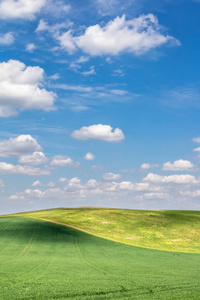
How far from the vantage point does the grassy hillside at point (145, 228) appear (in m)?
52.2

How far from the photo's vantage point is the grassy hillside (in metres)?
52.2

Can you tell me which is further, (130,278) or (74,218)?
(74,218)

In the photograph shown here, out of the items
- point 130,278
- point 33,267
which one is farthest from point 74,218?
point 130,278

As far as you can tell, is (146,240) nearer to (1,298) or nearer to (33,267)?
(33,267)

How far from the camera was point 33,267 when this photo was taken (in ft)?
83.8

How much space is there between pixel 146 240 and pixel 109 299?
40424 mm

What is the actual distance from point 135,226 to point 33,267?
4076cm

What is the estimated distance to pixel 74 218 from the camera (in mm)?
70562

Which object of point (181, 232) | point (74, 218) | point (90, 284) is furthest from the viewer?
point (74, 218)

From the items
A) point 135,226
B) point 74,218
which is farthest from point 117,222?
point 74,218

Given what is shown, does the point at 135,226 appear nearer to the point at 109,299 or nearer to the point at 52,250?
the point at 52,250

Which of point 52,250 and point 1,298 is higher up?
point 1,298

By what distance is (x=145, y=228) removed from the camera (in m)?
62.0

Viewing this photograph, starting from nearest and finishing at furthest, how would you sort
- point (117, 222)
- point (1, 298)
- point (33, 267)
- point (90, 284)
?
point (1, 298), point (90, 284), point (33, 267), point (117, 222)
